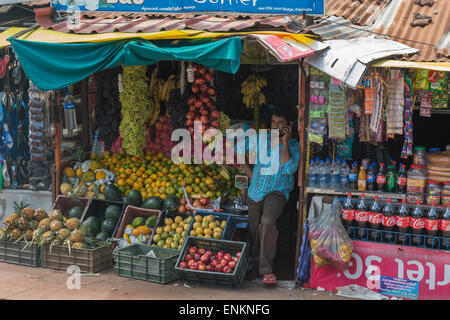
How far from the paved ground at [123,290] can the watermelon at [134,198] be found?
3.78 feet

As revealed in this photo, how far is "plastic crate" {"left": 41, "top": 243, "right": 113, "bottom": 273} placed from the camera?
7.05 m

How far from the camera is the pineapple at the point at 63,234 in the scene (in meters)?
7.12

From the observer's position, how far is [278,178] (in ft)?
22.8

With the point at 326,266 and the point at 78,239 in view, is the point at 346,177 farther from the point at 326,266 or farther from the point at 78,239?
the point at 78,239

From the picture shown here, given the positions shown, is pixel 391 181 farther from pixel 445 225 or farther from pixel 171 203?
pixel 171 203

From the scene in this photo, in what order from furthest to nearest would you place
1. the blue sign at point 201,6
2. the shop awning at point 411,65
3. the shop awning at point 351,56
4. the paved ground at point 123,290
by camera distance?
1. the blue sign at point 201,6
2. the paved ground at point 123,290
3. the shop awning at point 351,56
4. the shop awning at point 411,65

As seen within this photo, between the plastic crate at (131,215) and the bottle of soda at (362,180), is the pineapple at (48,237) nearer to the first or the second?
the plastic crate at (131,215)

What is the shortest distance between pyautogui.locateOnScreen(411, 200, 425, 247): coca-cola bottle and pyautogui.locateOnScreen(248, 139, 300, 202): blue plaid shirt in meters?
1.53

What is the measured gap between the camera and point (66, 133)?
8.44 m

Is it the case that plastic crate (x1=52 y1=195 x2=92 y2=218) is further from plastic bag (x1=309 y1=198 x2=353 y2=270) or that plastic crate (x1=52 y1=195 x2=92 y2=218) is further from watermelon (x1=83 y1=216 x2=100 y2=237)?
plastic bag (x1=309 y1=198 x2=353 y2=270)

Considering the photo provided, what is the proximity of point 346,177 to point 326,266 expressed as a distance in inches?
43.7

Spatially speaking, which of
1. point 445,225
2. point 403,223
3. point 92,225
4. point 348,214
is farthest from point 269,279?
point 92,225

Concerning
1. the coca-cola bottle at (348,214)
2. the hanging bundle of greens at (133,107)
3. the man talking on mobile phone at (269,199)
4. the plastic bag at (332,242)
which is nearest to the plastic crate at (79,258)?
the hanging bundle of greens at (133,107)

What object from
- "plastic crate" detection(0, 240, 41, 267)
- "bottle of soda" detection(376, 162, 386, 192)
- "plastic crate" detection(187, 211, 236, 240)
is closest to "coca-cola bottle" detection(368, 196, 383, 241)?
"bottle of soda" detection(376, 162, 386, 192)
